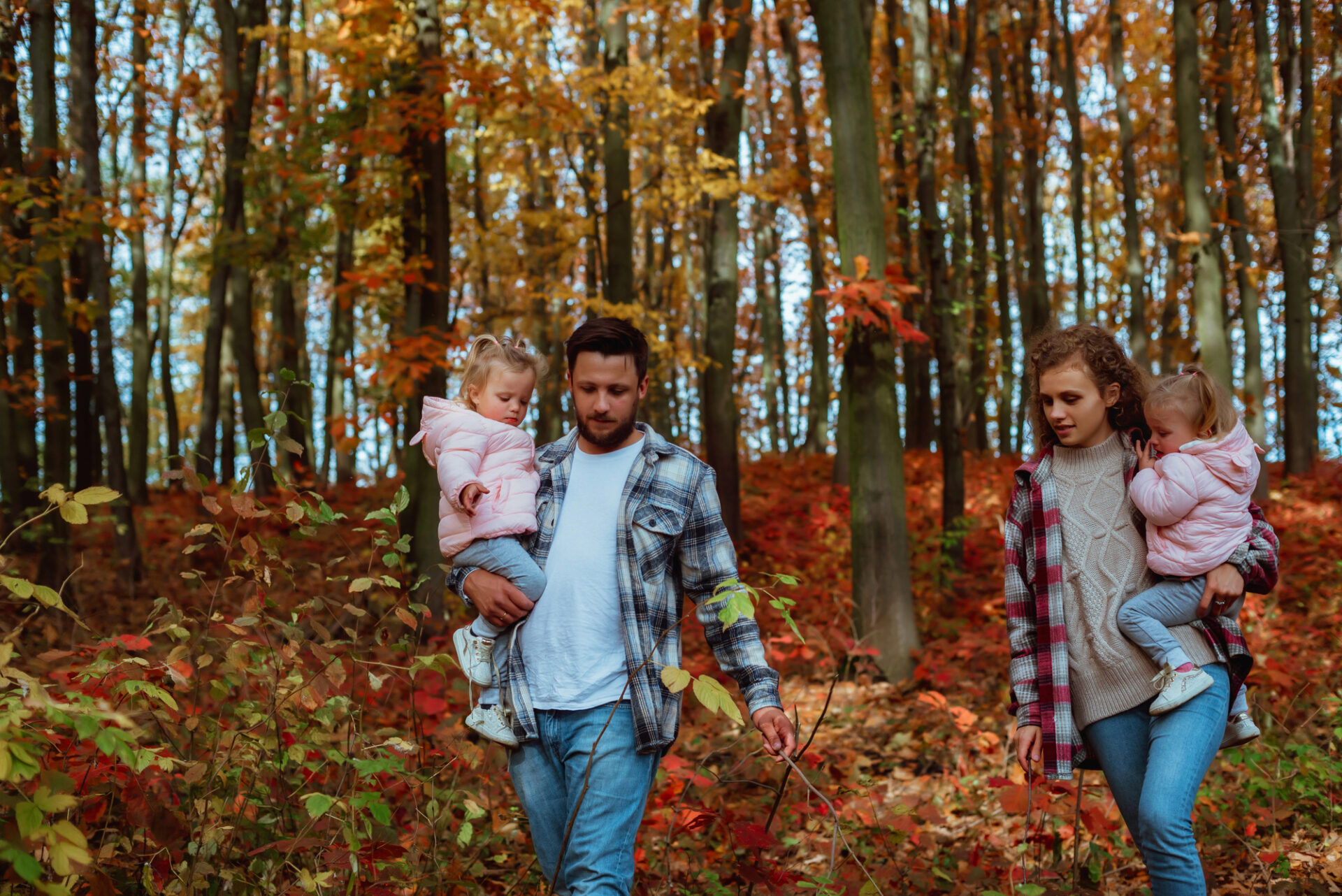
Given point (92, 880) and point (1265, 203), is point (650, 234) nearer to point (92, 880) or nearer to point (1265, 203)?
point (1265, 203)

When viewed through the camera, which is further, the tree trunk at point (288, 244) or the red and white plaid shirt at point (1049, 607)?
the tree trunk at point (288, 244)

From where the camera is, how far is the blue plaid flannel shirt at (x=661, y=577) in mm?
2771

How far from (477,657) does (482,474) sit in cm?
57

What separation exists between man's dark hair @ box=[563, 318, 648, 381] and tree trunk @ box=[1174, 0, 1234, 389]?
28.1 feet

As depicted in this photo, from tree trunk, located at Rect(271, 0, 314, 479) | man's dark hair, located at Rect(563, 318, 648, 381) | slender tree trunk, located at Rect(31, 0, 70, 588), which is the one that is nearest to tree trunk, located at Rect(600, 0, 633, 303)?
tree trunk, located at Rect(271, 0, 314, 479)

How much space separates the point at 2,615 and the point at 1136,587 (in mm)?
8569

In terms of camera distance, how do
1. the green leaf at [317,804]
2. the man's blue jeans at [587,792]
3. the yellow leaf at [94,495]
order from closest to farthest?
the yellow leaf at [94,495] → the green leaf at [317,804] → the man's blue jeans at [587,792]

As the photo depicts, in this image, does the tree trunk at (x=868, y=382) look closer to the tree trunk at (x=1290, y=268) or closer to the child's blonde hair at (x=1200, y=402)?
the child's blonde hair at (x=1200, y=402)

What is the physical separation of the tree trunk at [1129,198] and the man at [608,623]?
40.1ft

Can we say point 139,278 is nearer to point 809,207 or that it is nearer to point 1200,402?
point 809,207

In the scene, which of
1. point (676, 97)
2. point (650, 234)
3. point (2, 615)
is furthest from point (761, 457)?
point (2, 615)

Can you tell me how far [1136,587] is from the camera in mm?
2977

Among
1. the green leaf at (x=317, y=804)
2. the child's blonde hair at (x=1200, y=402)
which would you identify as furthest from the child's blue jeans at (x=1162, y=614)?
the green leaf at (x=317, y=804)

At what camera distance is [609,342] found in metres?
2.84
